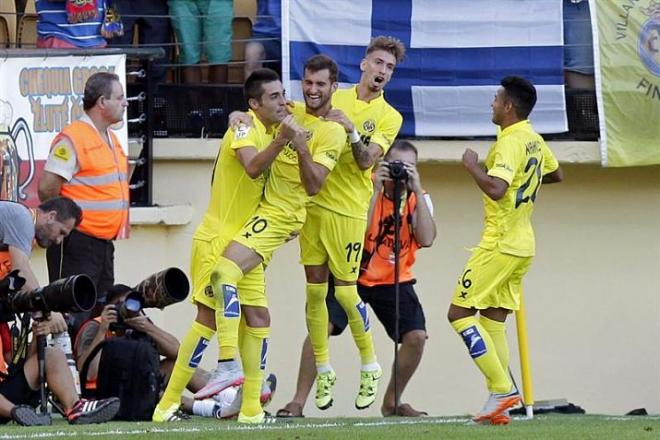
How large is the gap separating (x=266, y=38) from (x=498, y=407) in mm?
4600

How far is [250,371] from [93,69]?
369cm

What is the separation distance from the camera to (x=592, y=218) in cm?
1459

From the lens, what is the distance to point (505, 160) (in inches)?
393

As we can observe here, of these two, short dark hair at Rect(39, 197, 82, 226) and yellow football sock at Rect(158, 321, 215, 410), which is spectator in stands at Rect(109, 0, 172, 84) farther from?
yellow football sock at Rect(158, 321, 215, 410)

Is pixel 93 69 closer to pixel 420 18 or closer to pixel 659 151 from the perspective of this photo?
pixel 420 18

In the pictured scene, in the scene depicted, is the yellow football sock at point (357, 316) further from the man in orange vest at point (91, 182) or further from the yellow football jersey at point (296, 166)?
the man in orange vest at point (91, 182)

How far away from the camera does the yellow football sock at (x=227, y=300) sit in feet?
31.7

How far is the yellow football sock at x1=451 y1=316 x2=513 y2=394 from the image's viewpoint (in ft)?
→ 32.7

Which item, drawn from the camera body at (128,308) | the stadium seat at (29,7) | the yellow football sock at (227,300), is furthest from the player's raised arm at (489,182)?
the stadium seat at (29,7)

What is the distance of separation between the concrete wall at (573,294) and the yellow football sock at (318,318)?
3.36 meters

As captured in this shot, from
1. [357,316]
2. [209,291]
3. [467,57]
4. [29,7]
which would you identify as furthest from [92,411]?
[29,7]

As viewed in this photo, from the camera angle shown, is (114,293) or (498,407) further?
(114,293)

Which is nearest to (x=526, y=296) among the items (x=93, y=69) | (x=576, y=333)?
(x=576, y=333)

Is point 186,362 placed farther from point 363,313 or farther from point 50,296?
point 363,313
